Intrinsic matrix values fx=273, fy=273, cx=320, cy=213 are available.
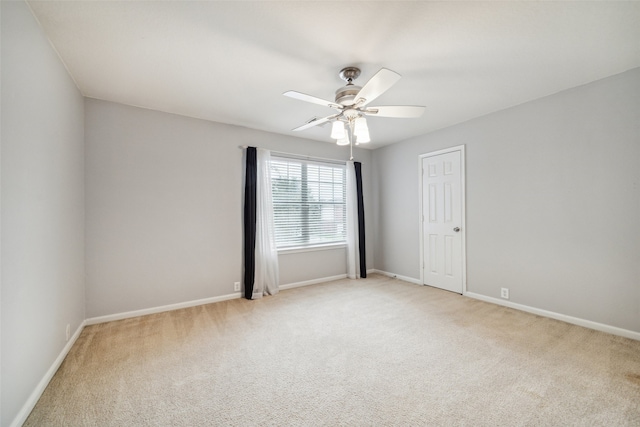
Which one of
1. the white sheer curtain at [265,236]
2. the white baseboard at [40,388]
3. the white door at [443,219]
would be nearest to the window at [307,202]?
the white sheer curtain at [265,236]

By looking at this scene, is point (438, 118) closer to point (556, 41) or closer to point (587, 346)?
point (556, 41)

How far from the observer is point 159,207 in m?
3.35

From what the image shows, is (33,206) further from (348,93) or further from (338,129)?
(348,93)

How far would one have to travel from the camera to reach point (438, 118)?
3715 mm

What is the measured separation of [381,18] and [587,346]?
317cm

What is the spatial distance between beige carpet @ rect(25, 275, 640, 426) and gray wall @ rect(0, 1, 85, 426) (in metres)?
0.32

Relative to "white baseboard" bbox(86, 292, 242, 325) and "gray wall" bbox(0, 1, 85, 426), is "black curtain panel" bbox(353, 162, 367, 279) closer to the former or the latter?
"white baseboard" bbox(86, 292, 242, 325)

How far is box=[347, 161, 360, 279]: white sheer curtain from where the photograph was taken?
493cm

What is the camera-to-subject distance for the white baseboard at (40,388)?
1.56 meters

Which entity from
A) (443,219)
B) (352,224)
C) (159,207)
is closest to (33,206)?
(159,207)

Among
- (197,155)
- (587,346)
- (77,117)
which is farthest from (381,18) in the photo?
(587,346)

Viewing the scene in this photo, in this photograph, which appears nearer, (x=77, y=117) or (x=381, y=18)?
(x=381, y=18)

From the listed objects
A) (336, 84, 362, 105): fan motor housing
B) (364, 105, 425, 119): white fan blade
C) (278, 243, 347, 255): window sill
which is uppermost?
(336, 84, 362, 105): fan motor housing

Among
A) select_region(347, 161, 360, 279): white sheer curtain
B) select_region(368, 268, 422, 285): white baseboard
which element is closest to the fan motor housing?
select_region(347, 161, 360, 279): white sheer curtain
